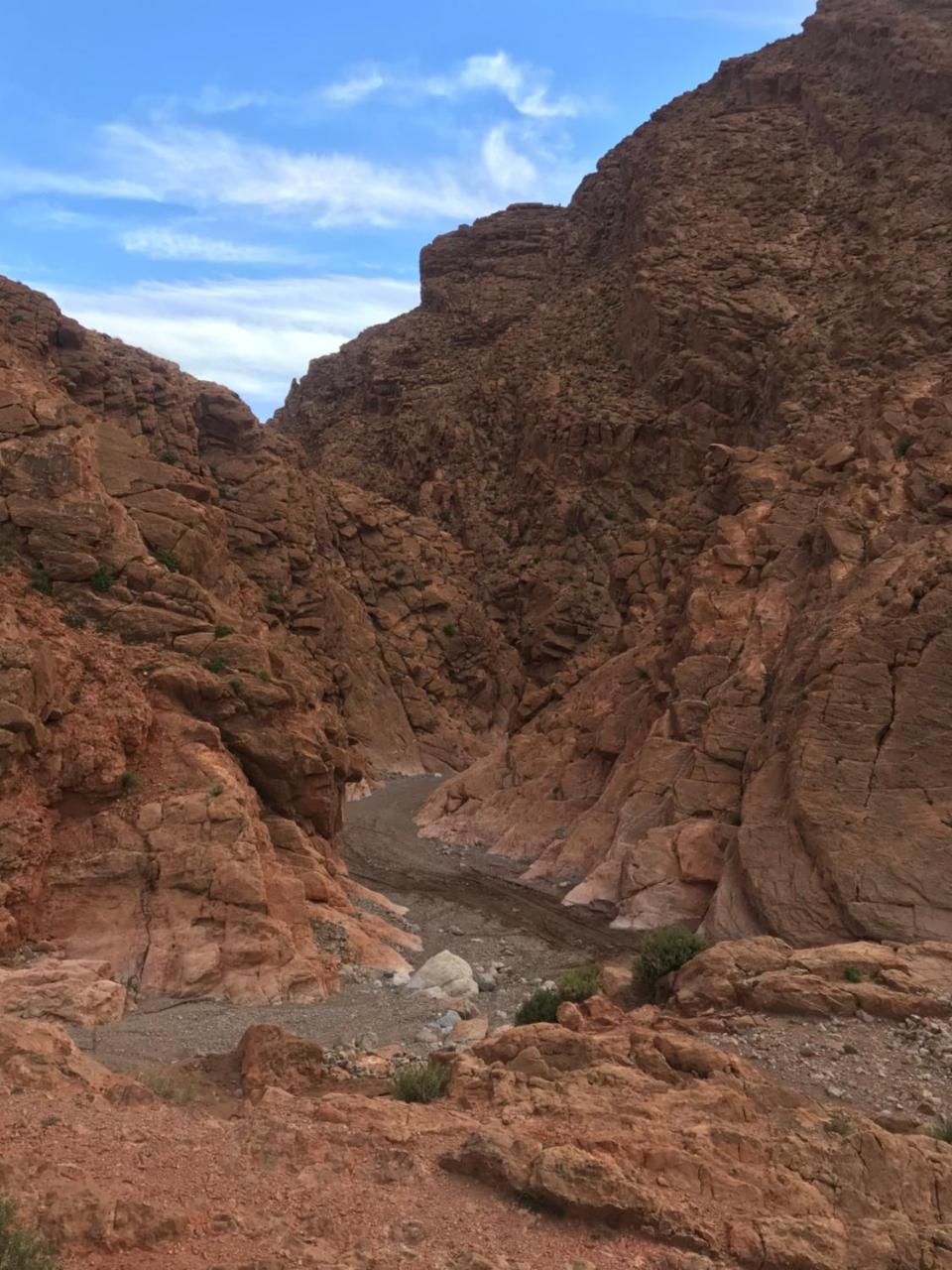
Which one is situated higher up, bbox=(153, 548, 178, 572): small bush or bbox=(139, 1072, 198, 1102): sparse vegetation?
bbox=(153, 548, 178, 572): small bush

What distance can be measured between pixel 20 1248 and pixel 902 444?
28.0 meters

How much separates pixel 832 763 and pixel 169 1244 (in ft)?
53.0

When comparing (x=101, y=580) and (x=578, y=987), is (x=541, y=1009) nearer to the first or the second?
(x=578, y=987)

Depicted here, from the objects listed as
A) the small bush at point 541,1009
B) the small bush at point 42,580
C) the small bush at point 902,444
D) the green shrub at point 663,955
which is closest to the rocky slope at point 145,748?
the small bush at point 42,580

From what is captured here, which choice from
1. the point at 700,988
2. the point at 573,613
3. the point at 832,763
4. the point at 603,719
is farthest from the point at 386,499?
the point at 700,988

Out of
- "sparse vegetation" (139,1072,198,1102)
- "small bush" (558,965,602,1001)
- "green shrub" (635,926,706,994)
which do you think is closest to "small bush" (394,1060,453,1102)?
"sparse vegetation" (139,1072,198,1102)

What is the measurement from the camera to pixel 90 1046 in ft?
36.2

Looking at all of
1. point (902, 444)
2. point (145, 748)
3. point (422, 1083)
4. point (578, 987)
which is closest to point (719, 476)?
point (902, 444)

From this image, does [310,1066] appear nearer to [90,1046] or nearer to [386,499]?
[90,1046]

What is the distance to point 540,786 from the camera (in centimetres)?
3422

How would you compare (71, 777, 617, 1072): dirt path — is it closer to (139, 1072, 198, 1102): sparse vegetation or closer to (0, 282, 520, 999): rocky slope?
(139, 1072, 198, 1102): sparse vegetation

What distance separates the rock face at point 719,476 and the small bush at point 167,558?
40.3ft

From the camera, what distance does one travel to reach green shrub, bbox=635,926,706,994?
14.7 m

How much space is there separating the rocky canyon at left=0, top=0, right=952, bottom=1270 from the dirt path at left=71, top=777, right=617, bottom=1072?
16 cm
